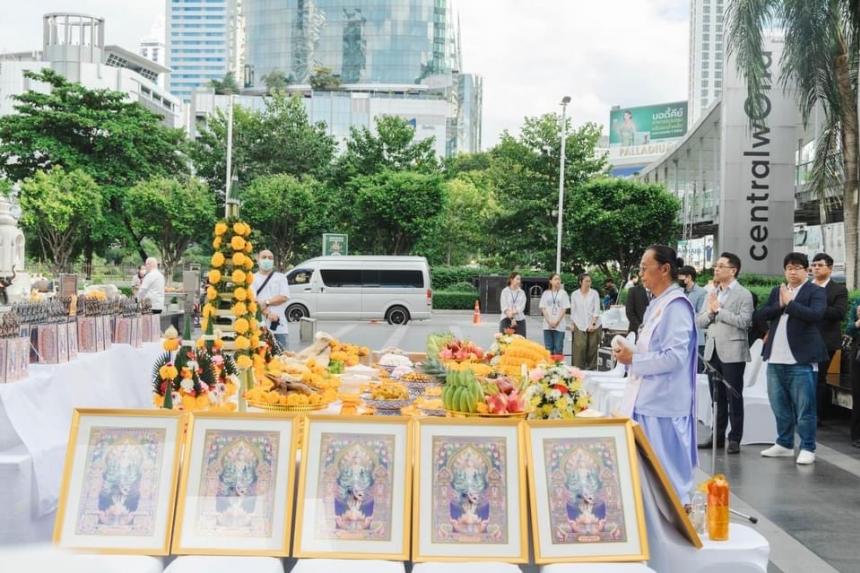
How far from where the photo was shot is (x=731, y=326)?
27.2 ft

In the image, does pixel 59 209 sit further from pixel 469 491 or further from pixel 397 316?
pixel 469 491

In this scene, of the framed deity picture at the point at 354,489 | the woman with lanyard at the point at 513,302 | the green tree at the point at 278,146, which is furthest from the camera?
the green tree at the point at 278,146

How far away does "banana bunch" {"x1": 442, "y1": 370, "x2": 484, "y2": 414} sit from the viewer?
15.1 feet

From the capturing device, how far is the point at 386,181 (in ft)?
131

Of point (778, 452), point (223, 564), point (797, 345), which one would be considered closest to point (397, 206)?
point (778, 452)

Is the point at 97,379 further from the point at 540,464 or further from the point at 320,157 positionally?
the point at 320,157

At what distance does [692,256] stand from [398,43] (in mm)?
70384

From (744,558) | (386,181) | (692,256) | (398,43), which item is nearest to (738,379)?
(744,558)

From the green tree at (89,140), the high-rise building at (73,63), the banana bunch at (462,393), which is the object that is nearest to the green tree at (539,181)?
the green tree at (89,140)

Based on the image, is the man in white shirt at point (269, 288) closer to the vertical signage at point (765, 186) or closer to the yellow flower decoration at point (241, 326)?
the yellow flower decoration at point (241, 326)

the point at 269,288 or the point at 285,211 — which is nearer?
the point at 269,288

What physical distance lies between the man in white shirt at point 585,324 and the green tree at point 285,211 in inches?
1087

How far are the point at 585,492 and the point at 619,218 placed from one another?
31266 millimetres

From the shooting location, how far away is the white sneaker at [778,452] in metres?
8.41
